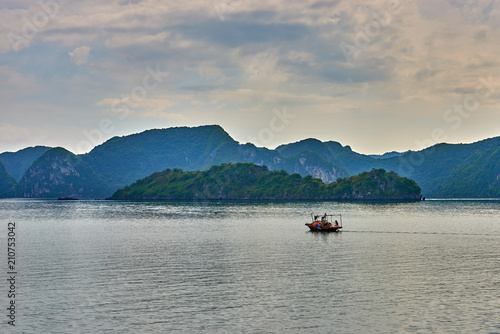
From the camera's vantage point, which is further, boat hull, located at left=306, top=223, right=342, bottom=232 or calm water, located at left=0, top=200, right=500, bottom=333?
boat hull, located at left=306, top=223, right=342, bottom=232

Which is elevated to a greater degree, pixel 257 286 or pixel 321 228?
pixel 321 228

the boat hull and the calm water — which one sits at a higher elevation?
the boat hull

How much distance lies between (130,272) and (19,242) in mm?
56281

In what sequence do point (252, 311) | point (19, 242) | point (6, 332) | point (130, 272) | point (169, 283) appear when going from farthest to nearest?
1. point (19, 242)
2. point (130, 272)
3. point (169, 283)
4. point (252, 311)
5. point (6, 332)

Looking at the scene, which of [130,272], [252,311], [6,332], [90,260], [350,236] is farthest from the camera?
[350,236]

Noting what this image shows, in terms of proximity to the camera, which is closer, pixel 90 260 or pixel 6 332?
pixel 6 332

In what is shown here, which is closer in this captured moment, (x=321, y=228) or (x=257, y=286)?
(x=257, y=286)

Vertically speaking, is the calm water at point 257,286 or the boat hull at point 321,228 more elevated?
the boat hull at point 321,228

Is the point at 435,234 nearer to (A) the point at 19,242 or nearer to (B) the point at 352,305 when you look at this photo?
(B) the point at 352,305

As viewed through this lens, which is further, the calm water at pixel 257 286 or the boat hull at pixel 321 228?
the boat hull at pixel 321 228

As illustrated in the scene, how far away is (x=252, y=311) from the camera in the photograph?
52219 millimetres

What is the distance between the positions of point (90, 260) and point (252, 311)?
43424mm

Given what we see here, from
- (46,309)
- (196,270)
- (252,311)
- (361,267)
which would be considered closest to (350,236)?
(361,267)

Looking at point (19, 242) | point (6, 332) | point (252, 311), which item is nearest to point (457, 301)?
point (252, 311)
